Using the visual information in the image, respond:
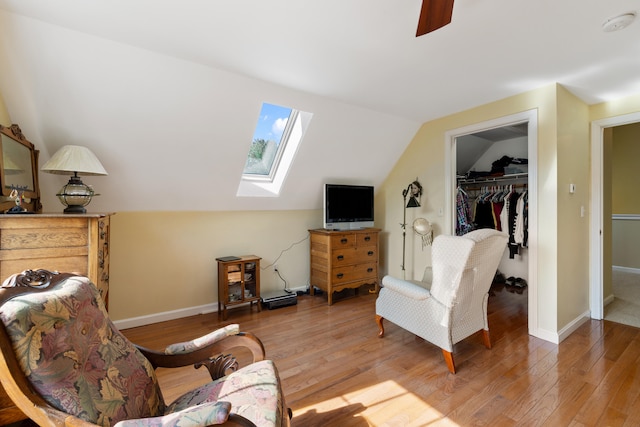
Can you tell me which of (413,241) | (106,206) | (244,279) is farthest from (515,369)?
(106,206)

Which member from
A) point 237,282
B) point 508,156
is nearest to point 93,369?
point 237,282

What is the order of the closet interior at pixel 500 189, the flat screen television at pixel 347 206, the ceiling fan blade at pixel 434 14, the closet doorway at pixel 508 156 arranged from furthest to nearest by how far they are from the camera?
1. the closet interior at pixel 500 189
2. the flat screen television at pixel 347 206
3. the closet doorway at pixel 508 156
4. the ceiling fan blade at pixel 434 14

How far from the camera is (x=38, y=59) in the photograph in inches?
75.5

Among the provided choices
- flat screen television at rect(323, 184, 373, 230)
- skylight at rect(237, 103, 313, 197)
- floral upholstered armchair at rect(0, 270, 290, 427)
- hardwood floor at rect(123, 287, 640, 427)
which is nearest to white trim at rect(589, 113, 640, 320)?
hardwood floor at rect(123, 287, 640, 427)

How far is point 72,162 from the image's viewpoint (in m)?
2.03

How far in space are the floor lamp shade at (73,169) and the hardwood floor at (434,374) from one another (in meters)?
1.38

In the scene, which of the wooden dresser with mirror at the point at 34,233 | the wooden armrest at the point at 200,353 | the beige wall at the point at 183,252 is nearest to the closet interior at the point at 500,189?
the beige wall at the point at 183,252

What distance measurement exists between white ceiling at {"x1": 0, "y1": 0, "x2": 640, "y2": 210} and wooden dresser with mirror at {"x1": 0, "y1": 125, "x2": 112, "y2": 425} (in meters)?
0.44

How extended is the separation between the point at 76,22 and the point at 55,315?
5.92 ft

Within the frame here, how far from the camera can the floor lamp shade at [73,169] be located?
6.57ft

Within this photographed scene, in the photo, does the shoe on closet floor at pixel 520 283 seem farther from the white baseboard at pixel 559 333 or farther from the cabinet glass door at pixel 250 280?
the cabinet glass door at pixel 250 280

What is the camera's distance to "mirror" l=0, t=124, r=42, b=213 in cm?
178

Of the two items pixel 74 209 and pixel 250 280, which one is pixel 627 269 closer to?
pixel 250 280

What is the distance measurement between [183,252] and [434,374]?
8.87 feet
